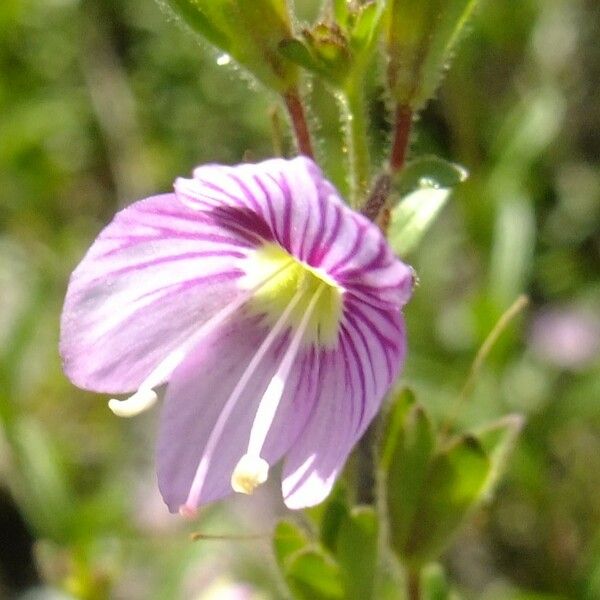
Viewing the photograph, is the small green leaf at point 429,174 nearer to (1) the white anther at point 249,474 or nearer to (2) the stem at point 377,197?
(2) the stem at point 377,197

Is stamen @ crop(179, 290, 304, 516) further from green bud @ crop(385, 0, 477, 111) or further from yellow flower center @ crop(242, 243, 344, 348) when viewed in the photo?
green bud @ crop(385, 0, 477, 111)

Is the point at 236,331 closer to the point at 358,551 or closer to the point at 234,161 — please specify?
the point at 358,551

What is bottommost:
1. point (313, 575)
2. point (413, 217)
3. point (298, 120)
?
point (313, 575)

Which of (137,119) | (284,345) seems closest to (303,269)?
(284,345)

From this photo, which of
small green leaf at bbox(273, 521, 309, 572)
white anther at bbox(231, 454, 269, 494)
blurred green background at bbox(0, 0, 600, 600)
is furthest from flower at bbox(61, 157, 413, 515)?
blurred green background at bbox(0, 0, 600, 600)

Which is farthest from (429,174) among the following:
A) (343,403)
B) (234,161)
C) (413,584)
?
(234,161)
